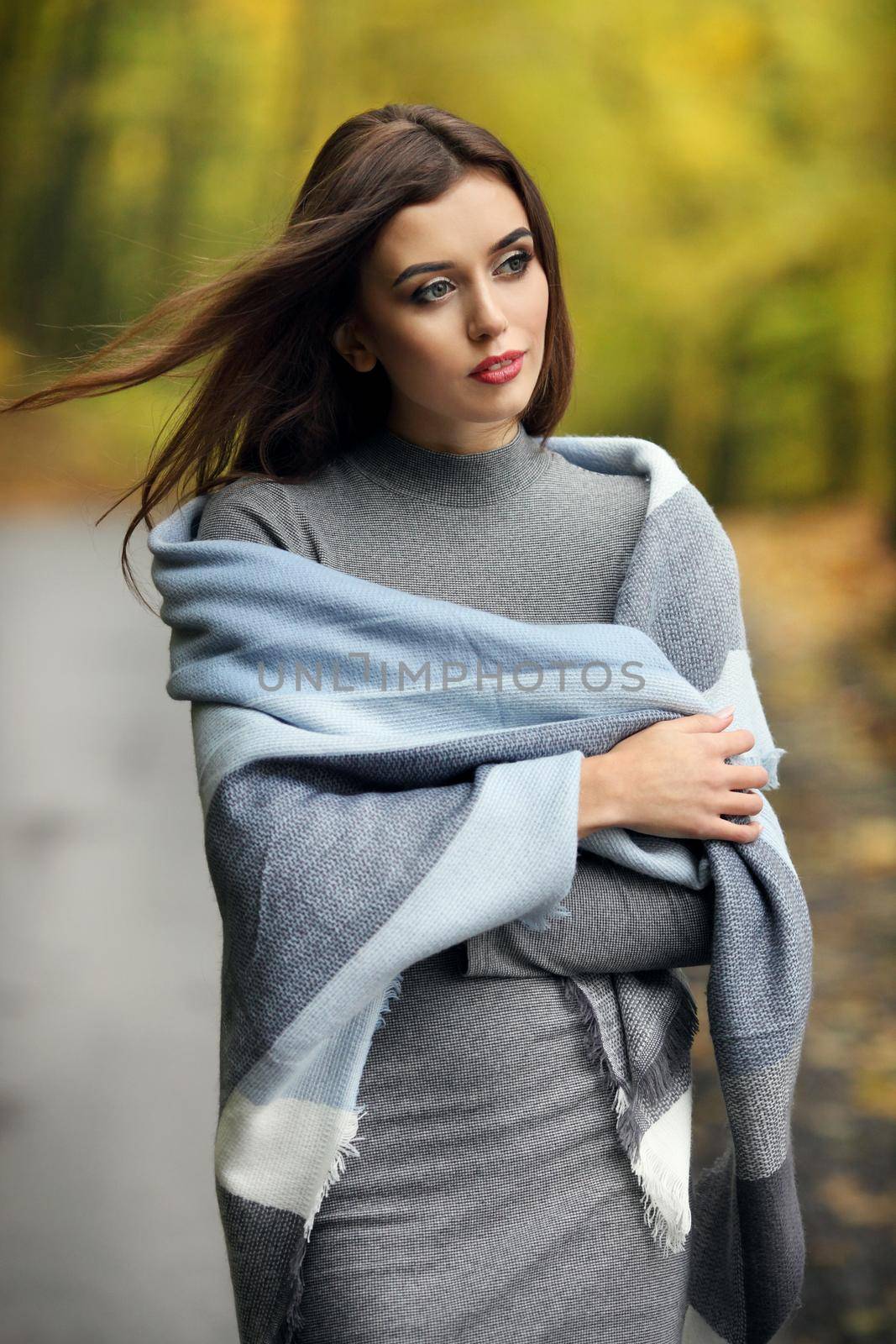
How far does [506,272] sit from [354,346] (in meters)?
0.18

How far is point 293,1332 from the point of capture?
4.22 feet

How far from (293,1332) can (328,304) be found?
1008 millimetres

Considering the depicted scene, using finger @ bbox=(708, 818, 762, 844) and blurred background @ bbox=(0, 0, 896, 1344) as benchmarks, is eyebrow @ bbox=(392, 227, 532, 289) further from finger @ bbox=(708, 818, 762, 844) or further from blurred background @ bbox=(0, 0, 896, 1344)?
blurred background @ bbox=(0, 0, 896, 1344)

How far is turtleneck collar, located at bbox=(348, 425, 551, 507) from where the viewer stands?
1383 mm

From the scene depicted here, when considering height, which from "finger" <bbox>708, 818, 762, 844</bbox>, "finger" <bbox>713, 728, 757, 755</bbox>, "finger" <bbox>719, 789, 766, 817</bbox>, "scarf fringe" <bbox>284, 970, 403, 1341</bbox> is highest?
"finger" <bbox>713, 728, 757, 755</bbox>

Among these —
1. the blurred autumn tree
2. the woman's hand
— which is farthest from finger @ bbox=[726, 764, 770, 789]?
the blurred autumn tree

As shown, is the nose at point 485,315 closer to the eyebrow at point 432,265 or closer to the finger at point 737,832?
the eyebrow at point 432,265

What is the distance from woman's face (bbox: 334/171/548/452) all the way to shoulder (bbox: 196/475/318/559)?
17cm

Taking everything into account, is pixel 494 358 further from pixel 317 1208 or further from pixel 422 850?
pixel 317 1208

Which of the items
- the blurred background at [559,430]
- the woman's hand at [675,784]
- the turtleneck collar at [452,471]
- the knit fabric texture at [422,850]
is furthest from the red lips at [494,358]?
the blurred background at [559,430]

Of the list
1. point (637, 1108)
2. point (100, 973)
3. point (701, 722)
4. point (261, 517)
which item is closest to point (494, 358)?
point (261, 517)

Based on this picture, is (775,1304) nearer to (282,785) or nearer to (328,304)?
(282,785)

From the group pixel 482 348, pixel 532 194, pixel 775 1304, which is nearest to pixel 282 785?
pixel 482 348

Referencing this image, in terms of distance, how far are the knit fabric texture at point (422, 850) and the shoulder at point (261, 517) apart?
0.05 metres
